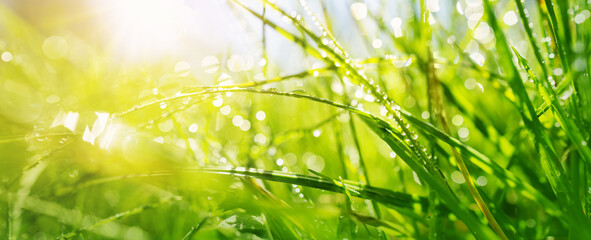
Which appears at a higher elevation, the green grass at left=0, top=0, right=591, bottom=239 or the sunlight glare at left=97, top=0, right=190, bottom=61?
the sunlight glare at left=97, top=0, right=190, bottom=61

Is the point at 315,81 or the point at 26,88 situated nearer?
the point at 315,81

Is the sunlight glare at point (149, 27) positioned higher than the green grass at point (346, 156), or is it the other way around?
the sunlight glare at point (149, 27)

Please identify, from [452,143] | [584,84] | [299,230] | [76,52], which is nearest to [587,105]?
[584,84]

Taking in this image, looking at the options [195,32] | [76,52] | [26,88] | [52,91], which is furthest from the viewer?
[76,52]

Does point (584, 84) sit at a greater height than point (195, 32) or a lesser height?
lesser

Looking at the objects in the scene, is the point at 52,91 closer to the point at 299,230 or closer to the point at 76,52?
the point at 76,52

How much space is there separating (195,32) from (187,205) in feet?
1.50

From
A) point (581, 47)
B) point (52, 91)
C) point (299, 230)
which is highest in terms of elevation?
point (52, 91)

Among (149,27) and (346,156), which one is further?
(149,27)

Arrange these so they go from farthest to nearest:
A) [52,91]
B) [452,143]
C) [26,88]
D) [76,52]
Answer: [76,52], [26,88], [52,91], [452,143]

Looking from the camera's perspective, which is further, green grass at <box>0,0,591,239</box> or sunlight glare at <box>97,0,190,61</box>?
sunlight glare at <box>97,0,190,61</box>

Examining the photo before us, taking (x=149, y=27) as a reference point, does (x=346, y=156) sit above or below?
below

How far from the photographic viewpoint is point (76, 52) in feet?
4.57

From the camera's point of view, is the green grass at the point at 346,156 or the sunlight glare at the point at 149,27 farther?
the sunlight glare at the point at 149,27
